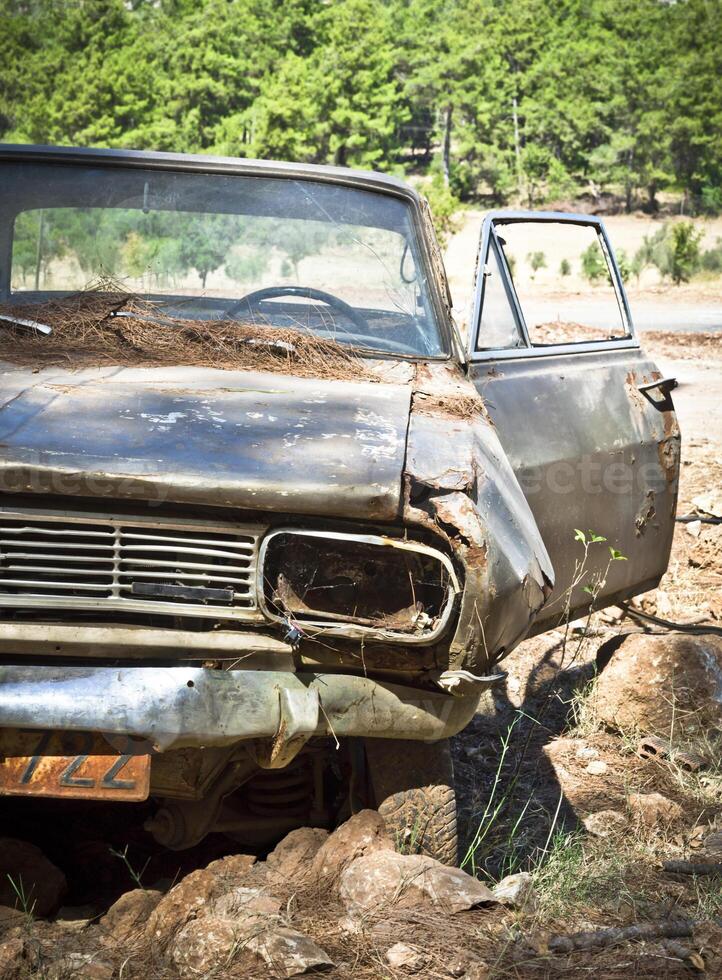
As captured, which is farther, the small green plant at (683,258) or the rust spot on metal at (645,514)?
the small green plant at (683,258)

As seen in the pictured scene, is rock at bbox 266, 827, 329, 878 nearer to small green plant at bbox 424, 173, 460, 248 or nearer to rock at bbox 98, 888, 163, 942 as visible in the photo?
rock at bbox 98, 888, 163, 942

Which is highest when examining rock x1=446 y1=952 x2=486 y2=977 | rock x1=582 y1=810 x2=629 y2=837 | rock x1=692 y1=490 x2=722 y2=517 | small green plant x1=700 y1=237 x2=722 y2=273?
small green plant x1=700 y1=237 x2=722 y2=273

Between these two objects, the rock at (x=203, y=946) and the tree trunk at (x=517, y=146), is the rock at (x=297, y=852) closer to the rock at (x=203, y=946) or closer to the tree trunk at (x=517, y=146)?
the rock at (x=203, y=946)

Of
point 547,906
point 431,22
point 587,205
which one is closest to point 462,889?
point 547,906

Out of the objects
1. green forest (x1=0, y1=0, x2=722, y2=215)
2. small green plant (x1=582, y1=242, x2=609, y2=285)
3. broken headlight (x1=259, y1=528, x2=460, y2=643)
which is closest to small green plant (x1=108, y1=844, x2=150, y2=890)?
broken headlight (x1=259, y1=528, x2=460, y2=643)

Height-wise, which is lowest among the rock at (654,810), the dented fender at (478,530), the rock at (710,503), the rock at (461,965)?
A: the rock at (654,810)

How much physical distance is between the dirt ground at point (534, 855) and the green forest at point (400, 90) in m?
33.8

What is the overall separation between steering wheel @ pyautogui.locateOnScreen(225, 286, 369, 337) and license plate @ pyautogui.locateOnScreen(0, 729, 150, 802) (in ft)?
5.52

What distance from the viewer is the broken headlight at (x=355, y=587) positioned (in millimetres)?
2178

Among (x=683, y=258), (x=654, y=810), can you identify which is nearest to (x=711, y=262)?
(x=683, y=258)

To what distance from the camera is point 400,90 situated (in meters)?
51.9

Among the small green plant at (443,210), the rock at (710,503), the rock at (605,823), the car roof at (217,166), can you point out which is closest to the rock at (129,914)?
the rock at (605,823)

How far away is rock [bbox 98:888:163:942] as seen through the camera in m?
2.40

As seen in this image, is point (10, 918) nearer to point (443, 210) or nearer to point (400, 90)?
point (443, 210)
